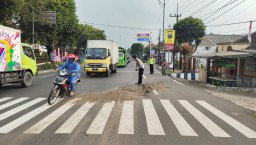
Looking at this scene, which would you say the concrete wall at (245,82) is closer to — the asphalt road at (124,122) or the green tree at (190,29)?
the asphalt road at (124,122)

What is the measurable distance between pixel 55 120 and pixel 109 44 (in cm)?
1847

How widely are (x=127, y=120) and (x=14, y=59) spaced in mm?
9154

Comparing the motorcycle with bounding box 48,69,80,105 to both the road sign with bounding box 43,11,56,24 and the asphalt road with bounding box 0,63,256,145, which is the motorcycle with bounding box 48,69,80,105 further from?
the road sign with bounding box 43,11,56,24

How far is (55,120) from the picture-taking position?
6.84 metres

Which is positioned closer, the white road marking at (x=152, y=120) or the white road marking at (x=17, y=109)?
the white road marking at (x=152, y=120)

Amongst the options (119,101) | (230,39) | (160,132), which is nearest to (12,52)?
(119,101)

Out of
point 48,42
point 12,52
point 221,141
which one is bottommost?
point 221,141

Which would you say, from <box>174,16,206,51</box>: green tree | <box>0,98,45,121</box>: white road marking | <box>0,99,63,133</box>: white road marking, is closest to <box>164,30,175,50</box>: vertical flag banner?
<box>0,98,45,121</box>: white road marking

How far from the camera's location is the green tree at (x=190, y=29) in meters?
69.2

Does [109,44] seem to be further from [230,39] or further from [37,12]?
[230,39]

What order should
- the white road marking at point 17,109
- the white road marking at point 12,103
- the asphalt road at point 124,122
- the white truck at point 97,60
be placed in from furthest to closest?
the white truck at point 97,60 → the white road marking at point 12,103 → the white road marking at point 17,109 → the asphalt road at point 124,122

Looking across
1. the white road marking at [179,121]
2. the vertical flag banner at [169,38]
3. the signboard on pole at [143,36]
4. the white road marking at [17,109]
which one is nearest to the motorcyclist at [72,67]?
the white road marking at [17,109]

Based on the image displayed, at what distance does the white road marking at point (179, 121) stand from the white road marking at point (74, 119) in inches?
102

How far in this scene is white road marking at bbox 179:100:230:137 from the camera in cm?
591
